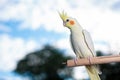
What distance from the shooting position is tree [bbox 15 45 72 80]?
4.79 m

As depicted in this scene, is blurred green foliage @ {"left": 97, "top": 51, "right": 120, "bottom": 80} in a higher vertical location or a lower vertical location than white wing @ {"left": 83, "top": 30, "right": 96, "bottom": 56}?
higher

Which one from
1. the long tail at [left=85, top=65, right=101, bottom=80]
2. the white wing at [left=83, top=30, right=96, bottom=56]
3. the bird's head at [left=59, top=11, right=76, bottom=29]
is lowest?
the long tail at [left=85, top=65, right=101, bottom=80]

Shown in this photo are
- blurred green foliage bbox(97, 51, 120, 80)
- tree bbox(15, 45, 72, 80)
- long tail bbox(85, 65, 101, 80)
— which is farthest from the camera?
tree bbox(15, 45, 72, 80)

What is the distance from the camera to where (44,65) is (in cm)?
499

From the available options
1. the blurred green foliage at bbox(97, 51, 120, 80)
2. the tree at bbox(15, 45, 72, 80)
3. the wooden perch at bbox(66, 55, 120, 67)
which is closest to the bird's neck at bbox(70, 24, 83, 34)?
the wooden perch at bbox(66, 55, 120, 67)

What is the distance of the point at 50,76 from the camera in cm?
485

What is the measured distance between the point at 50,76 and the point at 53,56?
11.5 inches

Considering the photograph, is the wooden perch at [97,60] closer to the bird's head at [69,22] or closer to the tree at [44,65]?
the bird's head at [69,22]

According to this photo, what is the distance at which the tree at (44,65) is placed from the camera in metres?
4.79

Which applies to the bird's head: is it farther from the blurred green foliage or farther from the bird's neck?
the blurred green foliage

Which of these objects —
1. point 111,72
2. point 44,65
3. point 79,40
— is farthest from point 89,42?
point 44,65

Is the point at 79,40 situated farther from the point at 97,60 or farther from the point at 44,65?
the point at 44,65

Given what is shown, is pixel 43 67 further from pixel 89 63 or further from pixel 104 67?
pixel 89 63

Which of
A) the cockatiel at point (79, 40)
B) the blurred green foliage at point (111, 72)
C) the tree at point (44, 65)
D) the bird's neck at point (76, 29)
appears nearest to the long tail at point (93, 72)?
the cockatiel at point (79, 40)
